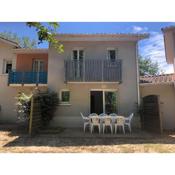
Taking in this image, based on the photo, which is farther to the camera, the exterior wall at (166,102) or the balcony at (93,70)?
the exterior wall at (166,102)

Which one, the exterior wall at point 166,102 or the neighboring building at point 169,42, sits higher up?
the neighboring building at point 169,42

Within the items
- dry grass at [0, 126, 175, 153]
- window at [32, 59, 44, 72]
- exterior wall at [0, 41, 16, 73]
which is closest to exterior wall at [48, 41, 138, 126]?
window at [32, 59, 44, 72]

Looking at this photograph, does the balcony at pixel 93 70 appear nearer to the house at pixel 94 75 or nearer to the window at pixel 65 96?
the house at pixel 94 75

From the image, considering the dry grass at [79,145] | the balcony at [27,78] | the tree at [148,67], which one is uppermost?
the tree at [148,67]

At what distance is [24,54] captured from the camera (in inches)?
688

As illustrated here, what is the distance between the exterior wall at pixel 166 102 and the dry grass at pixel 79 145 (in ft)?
18.0

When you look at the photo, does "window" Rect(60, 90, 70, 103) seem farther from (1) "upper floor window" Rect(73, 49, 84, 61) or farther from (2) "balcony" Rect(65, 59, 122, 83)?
(1) "upper floor window" Rect(73, 49, 84, 61)

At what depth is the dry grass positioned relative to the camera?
8016 millimetres

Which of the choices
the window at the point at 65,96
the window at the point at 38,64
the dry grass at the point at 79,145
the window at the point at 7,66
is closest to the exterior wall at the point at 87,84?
the window at the point at 65,96

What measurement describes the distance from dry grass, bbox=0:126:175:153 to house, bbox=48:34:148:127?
172 inches

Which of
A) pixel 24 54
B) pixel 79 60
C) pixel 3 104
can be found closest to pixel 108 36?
pixel 79 60

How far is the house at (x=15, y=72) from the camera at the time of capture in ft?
51.4
